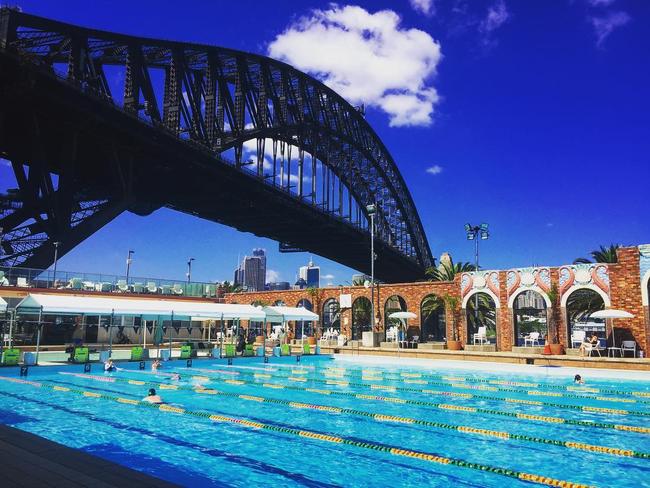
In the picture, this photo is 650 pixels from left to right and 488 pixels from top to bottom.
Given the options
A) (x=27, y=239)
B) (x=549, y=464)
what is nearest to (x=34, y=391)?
(x=549, y=464)

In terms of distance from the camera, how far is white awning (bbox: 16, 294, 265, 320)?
773 inches

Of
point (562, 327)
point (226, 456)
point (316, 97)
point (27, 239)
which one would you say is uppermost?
point (316, 97)

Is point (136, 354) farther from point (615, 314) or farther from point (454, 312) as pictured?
point (615, 314)

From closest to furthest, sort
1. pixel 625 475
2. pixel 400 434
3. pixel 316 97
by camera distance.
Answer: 1. pixel 625 475
2. pixel 400 434
3. pixel 316 97

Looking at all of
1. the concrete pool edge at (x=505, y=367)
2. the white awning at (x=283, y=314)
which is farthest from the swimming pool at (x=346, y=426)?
the white awning at (x=283, y=314)

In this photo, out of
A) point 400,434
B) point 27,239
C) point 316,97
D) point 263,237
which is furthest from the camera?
point 316,97

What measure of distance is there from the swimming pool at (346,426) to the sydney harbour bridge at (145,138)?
37.3 feet

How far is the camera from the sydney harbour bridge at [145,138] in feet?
100

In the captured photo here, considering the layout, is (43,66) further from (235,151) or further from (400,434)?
(400,434)

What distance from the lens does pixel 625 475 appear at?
822 centimetres

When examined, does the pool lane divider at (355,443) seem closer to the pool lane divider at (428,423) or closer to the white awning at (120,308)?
the pool lane divider at (428,423)

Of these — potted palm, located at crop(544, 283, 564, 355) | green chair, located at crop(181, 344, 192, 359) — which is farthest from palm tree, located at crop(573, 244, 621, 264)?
green chair, located at crop(181, 344, 192, 359)

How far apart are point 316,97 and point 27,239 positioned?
1800 inches

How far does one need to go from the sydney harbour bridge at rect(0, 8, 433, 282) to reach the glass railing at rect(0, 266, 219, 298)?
7.93 feet
